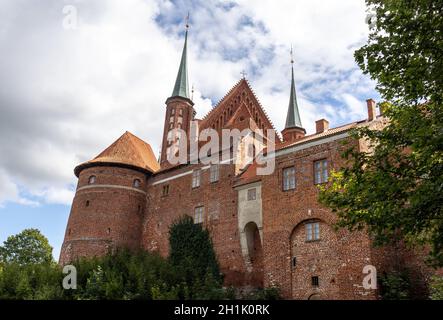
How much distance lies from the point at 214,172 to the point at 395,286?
→ 14226 millimetres

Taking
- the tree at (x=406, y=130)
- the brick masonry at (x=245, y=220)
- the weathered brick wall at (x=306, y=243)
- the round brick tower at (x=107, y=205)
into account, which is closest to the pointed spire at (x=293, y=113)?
the brick masonry at (x=245, y=220)

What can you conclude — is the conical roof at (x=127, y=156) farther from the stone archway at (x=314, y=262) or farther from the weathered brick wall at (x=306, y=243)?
the stone archway at (x=314, y=262)

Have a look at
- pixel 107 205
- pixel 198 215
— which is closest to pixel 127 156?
pixel 107 205

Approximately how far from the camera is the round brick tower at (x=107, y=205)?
106 feet

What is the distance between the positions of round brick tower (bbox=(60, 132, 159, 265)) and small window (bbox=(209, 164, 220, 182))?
309 inches

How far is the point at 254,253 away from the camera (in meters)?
25.3

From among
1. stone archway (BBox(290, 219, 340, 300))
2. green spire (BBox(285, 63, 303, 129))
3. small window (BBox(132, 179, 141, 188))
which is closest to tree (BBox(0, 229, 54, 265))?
small window (BBox(132, 179, 141, 188))

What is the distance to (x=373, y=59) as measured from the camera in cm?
1138

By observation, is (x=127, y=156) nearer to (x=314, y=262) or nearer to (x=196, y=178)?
(x=196, y=178)

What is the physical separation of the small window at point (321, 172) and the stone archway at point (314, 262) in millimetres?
1944

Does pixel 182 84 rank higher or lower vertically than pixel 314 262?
higher

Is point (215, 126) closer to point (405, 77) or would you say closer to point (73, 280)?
point (73, 280)

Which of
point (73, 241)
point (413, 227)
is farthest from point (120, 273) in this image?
point (413, 227)

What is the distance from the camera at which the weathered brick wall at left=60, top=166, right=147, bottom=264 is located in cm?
3238
